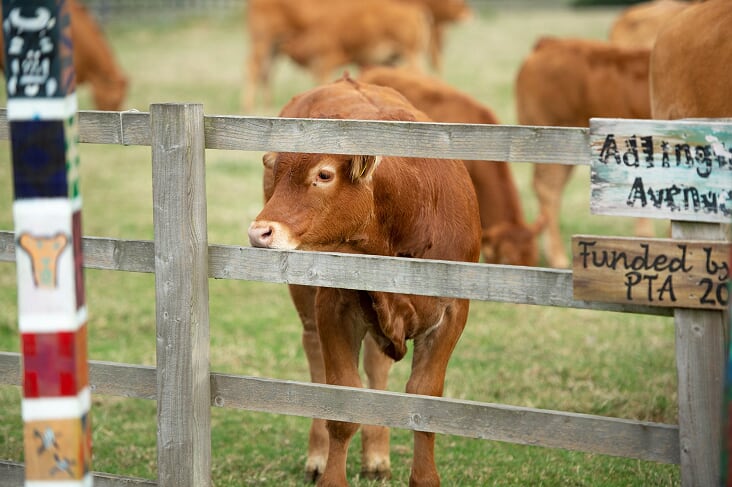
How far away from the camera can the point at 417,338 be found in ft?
14.1

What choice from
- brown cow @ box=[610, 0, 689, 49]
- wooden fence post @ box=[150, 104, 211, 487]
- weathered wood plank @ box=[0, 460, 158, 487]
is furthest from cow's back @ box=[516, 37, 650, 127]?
weathered wood plank @ box=[0, 460, 158, 487]

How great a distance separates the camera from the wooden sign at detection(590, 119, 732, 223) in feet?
10.3

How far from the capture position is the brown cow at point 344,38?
1880 centimetres

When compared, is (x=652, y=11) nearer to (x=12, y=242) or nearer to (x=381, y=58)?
(x=381, y=58)

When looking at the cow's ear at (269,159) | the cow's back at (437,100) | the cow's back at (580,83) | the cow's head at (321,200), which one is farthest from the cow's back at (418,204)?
the cow's back at (580,83)

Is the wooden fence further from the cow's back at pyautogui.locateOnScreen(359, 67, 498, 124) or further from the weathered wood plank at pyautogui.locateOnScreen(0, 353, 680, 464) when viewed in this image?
the cow's back at pyautogui.locateOnScreen(359, 67, 498, 124)

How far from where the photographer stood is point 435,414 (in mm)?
3656

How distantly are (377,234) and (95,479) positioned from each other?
150 centimetres

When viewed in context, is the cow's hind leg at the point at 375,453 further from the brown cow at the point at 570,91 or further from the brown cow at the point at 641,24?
the brown cow at the point at 641,24

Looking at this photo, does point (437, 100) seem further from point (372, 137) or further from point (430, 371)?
point (372, 137)

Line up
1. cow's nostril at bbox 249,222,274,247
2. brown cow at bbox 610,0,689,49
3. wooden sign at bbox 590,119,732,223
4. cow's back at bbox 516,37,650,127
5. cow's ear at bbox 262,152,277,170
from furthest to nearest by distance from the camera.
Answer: brown cow at bbox 610,0,689,49 → cow's back at bbox 516,37,650,127 → cow's ear at bbox 262,152,277,170 → cow's nostril at bbox 249,222,274,247 → wooden sign at bbox 590,119,732,223

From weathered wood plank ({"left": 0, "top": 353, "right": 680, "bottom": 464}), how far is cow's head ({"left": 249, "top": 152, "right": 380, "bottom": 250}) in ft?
1.92

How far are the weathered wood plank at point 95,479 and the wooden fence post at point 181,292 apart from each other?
108mm

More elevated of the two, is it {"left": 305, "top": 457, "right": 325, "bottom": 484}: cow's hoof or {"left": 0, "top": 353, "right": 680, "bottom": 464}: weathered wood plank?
{"left": 0, "top": 353, "right": 680, "bottom": 464}: weathered wood plank
